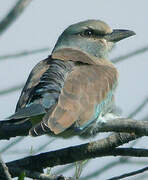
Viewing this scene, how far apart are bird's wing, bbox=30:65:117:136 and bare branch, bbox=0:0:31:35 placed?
73 cm

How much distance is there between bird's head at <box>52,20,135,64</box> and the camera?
6.29m

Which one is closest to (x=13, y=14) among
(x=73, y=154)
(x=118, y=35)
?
(x=73, y=154)

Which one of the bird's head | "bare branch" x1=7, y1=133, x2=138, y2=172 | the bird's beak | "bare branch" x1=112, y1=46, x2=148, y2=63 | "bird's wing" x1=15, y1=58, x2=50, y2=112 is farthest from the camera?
the bird's beak

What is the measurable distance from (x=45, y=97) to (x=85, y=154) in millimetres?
520

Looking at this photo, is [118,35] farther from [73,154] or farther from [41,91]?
[73,154]

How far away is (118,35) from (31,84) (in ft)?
6.94

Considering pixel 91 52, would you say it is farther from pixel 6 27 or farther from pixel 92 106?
pixel 6 27

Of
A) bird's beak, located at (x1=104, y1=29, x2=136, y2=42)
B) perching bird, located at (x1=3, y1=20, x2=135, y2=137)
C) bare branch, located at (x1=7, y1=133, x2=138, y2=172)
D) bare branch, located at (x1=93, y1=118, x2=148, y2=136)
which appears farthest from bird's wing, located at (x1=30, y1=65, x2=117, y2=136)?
bird's beak, located at (x1=104, y1=29, x2=136, y2=42)

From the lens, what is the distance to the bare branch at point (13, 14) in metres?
3.38

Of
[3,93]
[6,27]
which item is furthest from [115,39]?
[6,27]

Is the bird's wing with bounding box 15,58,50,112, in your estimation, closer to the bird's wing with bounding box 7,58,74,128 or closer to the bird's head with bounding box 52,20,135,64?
the bird's wing with bounding box 7,58,74,128

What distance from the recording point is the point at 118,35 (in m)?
6.52

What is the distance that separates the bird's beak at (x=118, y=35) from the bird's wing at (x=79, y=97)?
3.80 ft

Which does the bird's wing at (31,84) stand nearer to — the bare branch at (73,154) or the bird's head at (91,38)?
the bare branch at (73,154)
